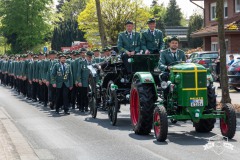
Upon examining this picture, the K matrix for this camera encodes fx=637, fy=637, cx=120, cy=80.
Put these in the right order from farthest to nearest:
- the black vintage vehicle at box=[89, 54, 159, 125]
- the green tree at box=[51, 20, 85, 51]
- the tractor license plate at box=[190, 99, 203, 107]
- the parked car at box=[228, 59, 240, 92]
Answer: the green tree at box=[51, 20, 85, 51], the parked car at box=[228, 59, 240, 92], the black vintage vehicle at box=[89, 54, 159, 125], the tractor license plate at box=[190, 99, 203, 107]

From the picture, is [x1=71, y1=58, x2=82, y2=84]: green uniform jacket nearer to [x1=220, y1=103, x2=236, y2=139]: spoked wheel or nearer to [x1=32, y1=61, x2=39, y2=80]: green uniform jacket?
[x1=32, y1=61, x2=39, y2=80]: green uniform jacket

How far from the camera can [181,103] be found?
12570 mm

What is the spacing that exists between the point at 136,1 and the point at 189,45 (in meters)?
22.2

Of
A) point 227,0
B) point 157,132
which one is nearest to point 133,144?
point 157,132

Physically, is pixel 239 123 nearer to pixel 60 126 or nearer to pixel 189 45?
pixel 60 126

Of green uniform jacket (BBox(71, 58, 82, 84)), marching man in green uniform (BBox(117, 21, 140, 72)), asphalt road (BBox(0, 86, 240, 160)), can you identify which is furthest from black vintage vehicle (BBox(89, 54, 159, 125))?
green uniform jacket (BBox(71, 58, 82, 84))

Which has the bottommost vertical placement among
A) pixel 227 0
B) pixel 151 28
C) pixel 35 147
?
pixel 35 147

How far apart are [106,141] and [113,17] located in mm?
52322

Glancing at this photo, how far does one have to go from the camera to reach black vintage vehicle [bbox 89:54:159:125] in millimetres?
15656

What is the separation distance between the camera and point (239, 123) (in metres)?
15.5

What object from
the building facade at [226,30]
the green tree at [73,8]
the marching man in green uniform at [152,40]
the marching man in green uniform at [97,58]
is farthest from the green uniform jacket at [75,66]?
the green tree at [73,8]

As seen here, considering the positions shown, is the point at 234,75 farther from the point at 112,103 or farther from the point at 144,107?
the point at 144,107

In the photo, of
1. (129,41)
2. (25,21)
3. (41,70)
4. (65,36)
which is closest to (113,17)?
(25,21)

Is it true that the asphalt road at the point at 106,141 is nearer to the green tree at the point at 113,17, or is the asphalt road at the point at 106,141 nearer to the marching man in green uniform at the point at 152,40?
the marching man in green uniform at the point at 152,40
